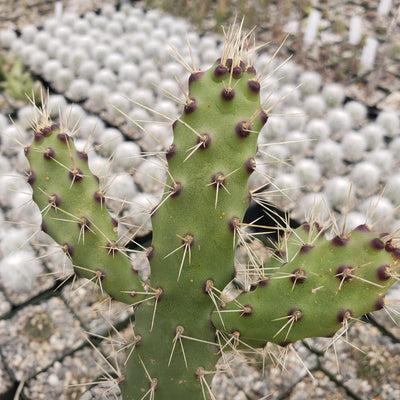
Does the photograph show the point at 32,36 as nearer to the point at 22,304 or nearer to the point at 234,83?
the point at 22,304

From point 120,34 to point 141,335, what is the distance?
2.76 m

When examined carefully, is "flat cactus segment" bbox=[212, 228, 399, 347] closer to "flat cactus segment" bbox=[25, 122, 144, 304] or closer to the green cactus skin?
the green cactus skin

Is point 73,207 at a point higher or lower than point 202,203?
lower

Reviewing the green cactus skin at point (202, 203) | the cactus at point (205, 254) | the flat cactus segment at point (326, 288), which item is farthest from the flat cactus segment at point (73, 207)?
the flat cactus segment at point (326, 288)

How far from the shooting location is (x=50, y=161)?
95 centimetres

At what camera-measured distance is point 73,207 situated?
961 mm

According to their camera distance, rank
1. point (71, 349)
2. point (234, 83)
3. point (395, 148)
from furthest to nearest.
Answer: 1. point (395, 148)
2. point (71, 349)
3. point (234, 83)

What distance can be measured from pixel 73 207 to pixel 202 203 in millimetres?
303

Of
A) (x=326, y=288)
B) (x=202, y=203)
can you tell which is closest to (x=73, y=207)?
(x=202, y=203)

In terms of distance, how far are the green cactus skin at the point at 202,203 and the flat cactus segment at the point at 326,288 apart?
0.43ft

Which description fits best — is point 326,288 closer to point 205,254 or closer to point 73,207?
point 205,254

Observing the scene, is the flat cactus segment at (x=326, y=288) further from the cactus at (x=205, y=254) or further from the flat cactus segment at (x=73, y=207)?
the flat cactus segment at (x=73, y=207)

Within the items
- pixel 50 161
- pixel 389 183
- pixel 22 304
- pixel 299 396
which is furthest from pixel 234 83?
pixel 389 183

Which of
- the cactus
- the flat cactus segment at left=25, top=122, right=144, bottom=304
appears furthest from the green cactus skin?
the flat cactus segment at left=25, top=122, right=144, bottom=304
